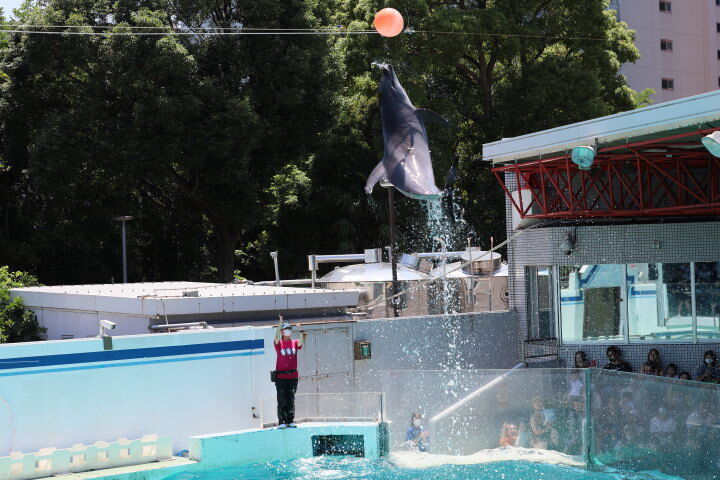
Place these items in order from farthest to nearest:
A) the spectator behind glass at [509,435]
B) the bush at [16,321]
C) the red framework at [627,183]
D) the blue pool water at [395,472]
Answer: the bush at [16,321], the red framework at [627,183], the spectator behind glass at [509,435], the blue pool water at [395,472]

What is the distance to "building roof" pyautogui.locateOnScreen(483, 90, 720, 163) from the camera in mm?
14703

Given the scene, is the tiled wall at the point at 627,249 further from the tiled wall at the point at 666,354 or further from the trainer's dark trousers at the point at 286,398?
the trainer's dark trousers at the point at 286,398

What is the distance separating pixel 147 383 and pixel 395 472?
4.17 metres

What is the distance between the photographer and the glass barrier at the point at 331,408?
1520 centimetres

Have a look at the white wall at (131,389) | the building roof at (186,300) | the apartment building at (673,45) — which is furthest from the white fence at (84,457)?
the apartment building at (673,45)

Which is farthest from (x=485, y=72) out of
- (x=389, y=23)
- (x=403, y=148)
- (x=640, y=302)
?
(x=640, y=302)

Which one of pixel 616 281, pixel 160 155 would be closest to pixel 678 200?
pixel 616 281

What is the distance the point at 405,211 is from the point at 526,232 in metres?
16.9

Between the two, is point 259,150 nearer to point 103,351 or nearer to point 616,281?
point 616,281

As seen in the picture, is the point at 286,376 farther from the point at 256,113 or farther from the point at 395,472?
the point at 256,113

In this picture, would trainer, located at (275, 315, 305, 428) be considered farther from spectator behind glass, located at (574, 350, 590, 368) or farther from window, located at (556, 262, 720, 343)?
window, located at (556, 262, 720, 343)

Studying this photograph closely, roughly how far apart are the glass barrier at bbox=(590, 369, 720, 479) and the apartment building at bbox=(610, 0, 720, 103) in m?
50.6

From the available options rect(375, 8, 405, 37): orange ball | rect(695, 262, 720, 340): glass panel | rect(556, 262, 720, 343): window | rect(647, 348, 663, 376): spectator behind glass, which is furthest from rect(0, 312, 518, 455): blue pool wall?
rect(695, 262, 720, 340): glass panel

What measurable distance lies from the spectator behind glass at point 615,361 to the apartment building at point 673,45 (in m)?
44.8
